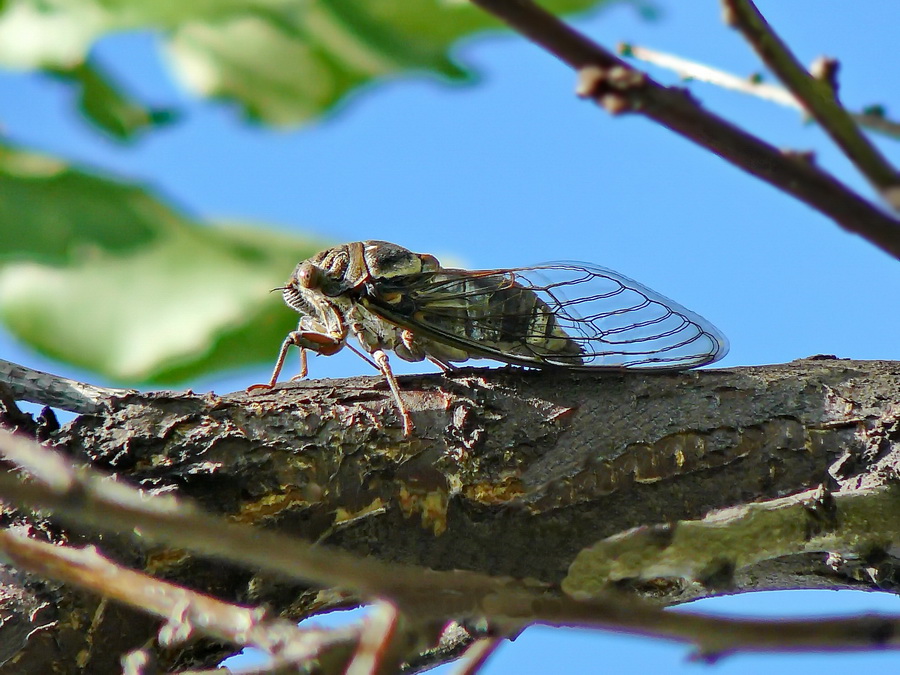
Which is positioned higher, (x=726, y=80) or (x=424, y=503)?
(x=726, y=80)

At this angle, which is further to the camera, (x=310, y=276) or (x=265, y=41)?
(x=310, y=276)

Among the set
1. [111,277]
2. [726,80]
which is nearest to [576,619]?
[726,80]

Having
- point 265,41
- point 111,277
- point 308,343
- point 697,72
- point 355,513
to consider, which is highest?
point 265,41

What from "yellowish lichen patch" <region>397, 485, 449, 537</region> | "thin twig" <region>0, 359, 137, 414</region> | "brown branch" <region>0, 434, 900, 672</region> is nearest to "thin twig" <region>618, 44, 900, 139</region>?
"brown branch" <region>0, 434, 900, 672</region>

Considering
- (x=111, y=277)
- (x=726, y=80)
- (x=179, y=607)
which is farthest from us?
(x=111, y=277)

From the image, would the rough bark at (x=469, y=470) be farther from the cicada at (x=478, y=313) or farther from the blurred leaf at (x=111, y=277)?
the cicada at (x=478, y=313)

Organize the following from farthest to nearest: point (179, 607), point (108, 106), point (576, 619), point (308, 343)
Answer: point (308, 343), point (108, 106), point (179, 607), point (576, 619)

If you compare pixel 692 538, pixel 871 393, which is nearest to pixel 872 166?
pixel 692 538

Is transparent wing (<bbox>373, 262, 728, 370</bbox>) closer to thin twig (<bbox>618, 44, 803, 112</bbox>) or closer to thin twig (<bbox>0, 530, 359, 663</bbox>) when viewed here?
thin twig (<bbox>618, 44, 803, 112</bbox>)

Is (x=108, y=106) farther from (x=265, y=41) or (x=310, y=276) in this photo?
(x=310, y=276)
